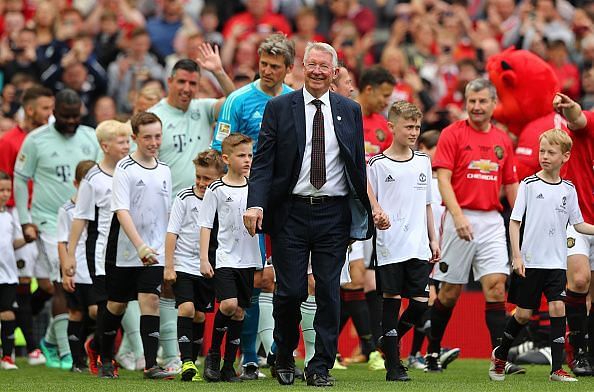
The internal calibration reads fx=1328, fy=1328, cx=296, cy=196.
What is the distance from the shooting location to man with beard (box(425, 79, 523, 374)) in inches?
468

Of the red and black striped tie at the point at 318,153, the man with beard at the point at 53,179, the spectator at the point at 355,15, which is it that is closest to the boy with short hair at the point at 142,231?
the red and black striped tie at the point at 318,153

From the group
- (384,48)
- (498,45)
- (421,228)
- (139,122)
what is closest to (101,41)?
(384,48)

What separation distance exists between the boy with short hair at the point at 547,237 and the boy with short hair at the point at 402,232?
0.74 metres

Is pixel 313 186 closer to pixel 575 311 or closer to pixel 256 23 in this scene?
pixel 575 311

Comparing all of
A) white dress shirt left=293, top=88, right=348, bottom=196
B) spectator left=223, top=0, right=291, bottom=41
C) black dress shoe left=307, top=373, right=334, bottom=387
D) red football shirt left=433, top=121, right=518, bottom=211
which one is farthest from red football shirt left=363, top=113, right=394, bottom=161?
spectator left=223, top=0, right=291, bottom=41

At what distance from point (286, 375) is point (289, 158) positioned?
1.68m

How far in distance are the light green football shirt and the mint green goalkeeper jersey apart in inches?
52.2

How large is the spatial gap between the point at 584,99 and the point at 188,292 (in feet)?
26.3

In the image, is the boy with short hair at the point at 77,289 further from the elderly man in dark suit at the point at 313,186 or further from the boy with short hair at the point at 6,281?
the elderly man in dark suit at the point at 313,186

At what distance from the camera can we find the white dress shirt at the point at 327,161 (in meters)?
9.81

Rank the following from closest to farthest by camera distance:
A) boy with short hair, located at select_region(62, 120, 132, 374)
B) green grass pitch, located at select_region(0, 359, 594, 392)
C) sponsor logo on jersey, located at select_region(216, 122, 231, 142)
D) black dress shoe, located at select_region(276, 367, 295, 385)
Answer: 1. green grass pitch, located at select_region(0, 359, 594, 392)
2. black dress shoe, located at select_region(276, 367, 295, 385)
3. sponsor logo on jersey, located at select_region(216, 122, 231, 142)
4. boy with short hair, located at select_region(62, 120, 132, 374)

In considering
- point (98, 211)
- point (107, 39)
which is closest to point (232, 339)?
point (98, 211)

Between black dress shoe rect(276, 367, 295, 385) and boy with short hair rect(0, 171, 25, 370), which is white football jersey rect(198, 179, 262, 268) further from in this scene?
boy with short hair rect(0, 171, 25, 370)

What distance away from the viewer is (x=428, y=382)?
10.6m
